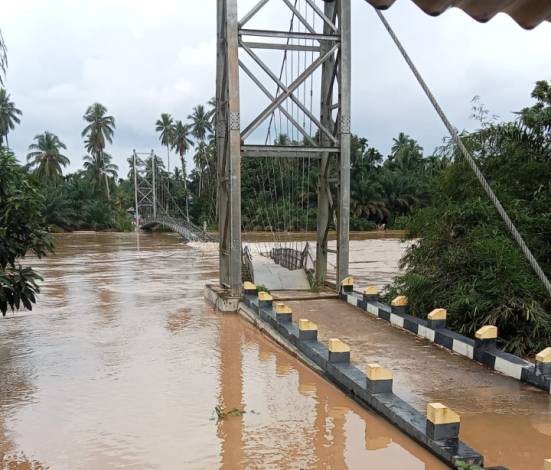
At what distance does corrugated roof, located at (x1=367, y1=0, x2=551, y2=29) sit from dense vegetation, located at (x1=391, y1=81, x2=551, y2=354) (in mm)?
5058

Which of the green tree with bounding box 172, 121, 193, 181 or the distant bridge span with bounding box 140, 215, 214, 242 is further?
the green tree with bounding box 172, 121, 193, 181

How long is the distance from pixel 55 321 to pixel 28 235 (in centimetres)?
373

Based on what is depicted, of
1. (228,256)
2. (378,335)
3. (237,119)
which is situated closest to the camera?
(378,335)

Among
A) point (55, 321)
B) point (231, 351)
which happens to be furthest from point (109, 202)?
point (231, 351)

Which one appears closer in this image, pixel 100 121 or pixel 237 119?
pixel 237 119

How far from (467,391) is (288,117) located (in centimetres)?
587

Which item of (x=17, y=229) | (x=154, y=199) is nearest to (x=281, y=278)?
(x=17, y=229)

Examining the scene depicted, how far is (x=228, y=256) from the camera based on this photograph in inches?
380

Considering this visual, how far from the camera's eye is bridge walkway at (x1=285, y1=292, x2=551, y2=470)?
13.0 ft

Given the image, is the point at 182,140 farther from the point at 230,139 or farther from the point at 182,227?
the point at 230,139

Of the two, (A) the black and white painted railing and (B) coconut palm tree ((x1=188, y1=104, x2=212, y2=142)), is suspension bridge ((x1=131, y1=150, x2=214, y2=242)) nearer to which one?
(B) coconut palm tree ((x1=188, y1=104, x2=212, y2=142))

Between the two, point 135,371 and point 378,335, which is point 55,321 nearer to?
point 135,371

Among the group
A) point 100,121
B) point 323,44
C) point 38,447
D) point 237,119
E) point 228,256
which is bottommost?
point 38,447

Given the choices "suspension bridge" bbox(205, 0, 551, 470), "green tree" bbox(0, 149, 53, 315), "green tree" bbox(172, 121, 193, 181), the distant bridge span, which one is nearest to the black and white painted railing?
"suspension bridge" bbox(205, 0, 551, 470)
